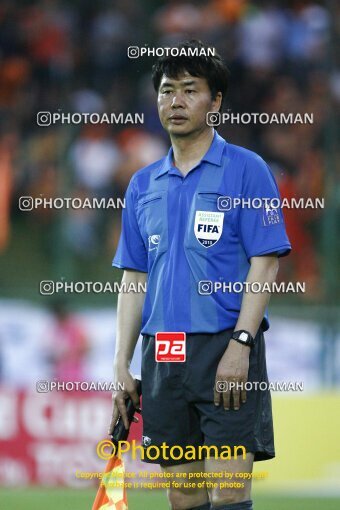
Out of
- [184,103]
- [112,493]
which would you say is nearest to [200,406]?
[112,493]

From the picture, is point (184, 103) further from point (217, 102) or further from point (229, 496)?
point (229, 496)

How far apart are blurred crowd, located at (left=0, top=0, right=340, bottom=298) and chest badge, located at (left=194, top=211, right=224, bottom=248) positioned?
5.14 m

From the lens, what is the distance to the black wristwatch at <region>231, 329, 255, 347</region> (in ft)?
14.6

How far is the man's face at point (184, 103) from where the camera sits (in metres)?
4.62

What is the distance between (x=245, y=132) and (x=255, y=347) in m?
5.47

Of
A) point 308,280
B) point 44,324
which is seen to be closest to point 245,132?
point 308,280

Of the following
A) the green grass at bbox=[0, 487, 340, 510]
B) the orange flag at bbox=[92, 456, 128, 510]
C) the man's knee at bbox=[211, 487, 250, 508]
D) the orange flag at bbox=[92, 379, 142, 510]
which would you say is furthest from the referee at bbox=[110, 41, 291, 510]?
the green grass at bbox=[0, 487, 340, 510]

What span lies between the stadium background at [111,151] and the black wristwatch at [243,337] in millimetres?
4694

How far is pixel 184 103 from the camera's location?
4.61 metres

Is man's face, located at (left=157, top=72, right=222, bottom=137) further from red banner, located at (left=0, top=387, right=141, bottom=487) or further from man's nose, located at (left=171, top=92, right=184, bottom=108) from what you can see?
red banner, located at (left=0, top=387, right=141, bottom=487)

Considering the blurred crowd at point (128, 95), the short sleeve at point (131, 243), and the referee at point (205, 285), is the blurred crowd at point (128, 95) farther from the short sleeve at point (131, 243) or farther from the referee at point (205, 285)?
the referee at point (205, 285)

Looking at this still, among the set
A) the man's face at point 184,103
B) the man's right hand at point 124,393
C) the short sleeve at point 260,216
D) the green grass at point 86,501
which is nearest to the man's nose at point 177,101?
the man's face at point 184,103

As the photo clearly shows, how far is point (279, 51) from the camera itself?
1029 cm

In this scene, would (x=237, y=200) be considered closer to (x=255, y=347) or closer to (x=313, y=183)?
(x=255, y=347)
